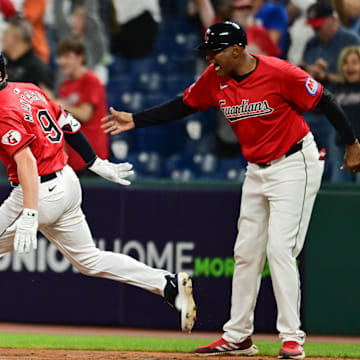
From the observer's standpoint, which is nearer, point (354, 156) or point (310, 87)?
point (310, 87)

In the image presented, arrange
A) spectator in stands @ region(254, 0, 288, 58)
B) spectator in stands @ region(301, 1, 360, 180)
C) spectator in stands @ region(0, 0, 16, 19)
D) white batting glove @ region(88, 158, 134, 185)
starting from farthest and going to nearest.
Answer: spectator in stands @ region(0, 0, 16, 19), spectator in stands @ region(254, 0, 288, 58), spectator in stands @ region(301, 1, 360, 180), white batting glove @ region(88, 158, 134, 185)

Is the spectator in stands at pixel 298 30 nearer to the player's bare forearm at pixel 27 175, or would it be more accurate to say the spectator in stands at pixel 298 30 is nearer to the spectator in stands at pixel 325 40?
the spectator in stands at pixel 325 40

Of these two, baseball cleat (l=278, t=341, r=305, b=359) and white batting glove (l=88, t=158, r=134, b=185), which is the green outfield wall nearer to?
baseball cleat (l=278, t=341, r=305, b=359)

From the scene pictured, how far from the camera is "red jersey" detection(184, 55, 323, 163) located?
4785mm

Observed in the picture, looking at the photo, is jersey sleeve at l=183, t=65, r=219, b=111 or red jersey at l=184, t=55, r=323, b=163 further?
jersey sleeve at l=183, t=65, r=219, b=111

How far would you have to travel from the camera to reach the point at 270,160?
496cm

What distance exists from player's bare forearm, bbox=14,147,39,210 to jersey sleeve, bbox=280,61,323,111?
166cm

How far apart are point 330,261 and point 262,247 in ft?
5.45

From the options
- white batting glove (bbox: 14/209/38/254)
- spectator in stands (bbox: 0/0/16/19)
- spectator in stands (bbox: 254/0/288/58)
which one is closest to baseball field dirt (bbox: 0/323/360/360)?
white batting glove (bbox: 14/209/38/254)

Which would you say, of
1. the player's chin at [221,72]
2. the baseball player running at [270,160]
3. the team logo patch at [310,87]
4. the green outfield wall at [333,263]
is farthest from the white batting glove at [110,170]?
the green outfield wall at [333,263]

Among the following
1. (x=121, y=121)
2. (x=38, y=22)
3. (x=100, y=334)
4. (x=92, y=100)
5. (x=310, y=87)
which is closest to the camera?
(x=310, y=87)

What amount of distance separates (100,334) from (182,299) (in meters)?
1.87

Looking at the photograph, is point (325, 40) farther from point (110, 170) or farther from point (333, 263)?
point (110, 170)

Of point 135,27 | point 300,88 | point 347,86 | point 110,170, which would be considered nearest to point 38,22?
point 135,27
